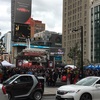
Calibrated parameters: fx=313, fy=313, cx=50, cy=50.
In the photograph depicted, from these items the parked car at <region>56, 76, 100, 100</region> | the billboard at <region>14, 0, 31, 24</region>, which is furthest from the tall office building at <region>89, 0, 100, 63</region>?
the parked car at <region>56, 76, 100, 100</region>

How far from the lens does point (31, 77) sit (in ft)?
54.5

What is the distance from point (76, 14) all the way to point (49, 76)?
443 feet

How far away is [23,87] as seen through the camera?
16109 millimetres

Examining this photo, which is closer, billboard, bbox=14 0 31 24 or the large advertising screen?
billboard, bbox=14 0 31 24

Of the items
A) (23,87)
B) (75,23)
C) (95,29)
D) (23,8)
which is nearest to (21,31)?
(23,8)

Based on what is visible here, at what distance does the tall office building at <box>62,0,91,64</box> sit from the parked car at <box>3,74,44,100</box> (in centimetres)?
12621

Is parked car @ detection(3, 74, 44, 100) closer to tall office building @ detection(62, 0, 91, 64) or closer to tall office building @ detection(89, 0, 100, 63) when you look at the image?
tall office building @ detection(89, 0, 100, 63)

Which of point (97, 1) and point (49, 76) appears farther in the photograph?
point (97, 1)

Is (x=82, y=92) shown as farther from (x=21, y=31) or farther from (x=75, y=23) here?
(x=75, y=23)

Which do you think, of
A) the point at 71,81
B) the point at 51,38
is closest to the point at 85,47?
the point at 51,38

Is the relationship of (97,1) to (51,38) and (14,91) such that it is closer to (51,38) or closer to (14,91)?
(51,38)

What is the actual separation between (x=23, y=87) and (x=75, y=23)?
147m

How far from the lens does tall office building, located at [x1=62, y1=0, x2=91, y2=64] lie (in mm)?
147625

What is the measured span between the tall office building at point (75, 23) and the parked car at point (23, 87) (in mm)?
126208
